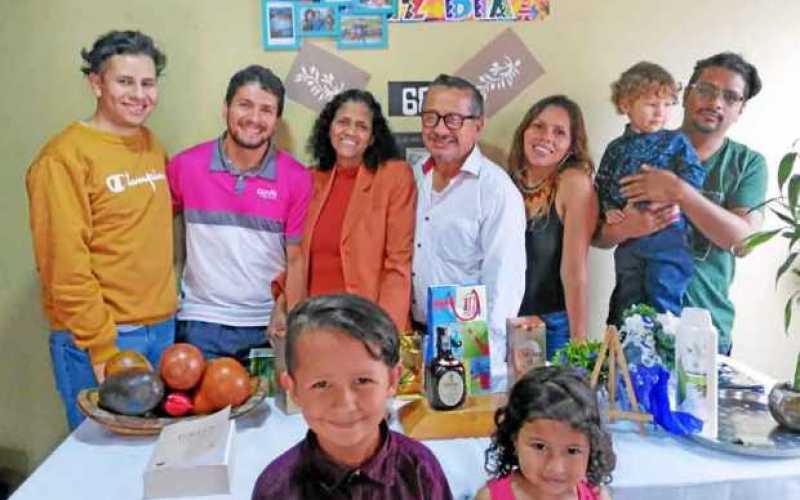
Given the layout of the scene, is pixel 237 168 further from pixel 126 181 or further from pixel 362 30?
pixel 362 30

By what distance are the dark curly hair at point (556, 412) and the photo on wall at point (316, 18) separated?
50.4 inches

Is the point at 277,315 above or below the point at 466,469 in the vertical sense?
above

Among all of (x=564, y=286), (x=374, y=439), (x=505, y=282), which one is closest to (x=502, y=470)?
(x=374, y=439)

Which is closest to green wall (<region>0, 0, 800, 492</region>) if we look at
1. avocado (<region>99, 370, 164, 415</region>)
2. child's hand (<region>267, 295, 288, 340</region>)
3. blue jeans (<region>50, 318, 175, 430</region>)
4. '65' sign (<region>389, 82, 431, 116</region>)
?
'65' sign (<region>389, 82, 431, 116</region>)

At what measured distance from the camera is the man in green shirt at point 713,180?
2283mm

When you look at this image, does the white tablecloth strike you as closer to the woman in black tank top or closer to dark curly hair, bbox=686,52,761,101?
the woman in black tank top

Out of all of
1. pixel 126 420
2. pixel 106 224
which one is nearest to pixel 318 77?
pixel 106 224

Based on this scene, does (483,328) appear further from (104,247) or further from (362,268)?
(104,247)

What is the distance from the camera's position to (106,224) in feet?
6.53

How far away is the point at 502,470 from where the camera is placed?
1320 mm

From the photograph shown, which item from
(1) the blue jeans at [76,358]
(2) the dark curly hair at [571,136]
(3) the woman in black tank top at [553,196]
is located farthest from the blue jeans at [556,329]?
(1) the blue jeans at [76,358]

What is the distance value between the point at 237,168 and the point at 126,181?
288 millimetres

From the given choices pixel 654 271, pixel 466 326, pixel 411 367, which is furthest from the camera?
pixel 654 271

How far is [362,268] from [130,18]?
0.93 meters
